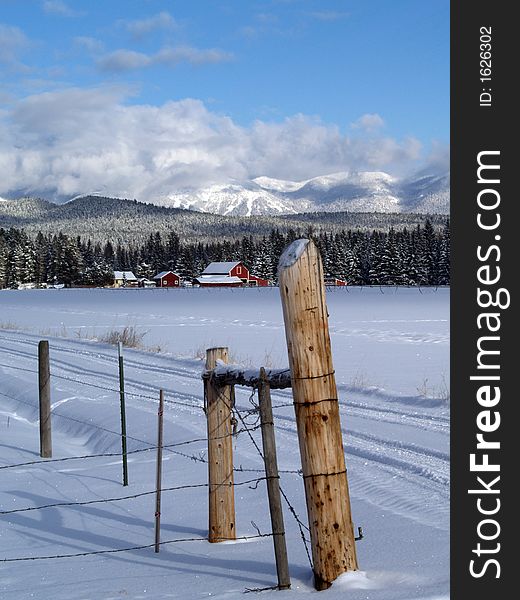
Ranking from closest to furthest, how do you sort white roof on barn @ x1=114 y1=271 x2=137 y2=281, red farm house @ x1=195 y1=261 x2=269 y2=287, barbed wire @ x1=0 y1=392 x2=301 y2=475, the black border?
1. the black border
2. barbed wire @ x1=0 y1=392 x2=301 y2=475
3. red farm house @ x1=195 y1=261 x2=269 y2=287
4. white roof on barn @ x1=114 y1=271 x2=137 y2=281

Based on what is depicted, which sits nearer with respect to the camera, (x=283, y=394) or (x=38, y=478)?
(x=38, y=478)

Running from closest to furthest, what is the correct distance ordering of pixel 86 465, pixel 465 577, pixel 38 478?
pixel 465 577
pixel 38 478
pixel 86 465

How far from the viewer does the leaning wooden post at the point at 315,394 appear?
444 cm

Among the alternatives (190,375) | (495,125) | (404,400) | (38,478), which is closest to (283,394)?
(404,400)

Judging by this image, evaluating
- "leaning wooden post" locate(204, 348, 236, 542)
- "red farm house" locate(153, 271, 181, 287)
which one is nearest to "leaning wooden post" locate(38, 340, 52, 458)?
"leaning wooden post" locate(204, 348, 236, 542)

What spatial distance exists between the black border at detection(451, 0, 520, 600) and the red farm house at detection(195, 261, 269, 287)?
113387 mm

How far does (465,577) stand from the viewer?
3764 millimetres

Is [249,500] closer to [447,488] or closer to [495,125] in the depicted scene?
[447,488]

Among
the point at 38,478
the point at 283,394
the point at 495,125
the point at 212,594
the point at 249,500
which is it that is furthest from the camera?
the point at 283,394

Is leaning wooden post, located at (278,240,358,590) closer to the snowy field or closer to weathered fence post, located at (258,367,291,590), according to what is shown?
weathered fence post, located at (258,367,291,590)

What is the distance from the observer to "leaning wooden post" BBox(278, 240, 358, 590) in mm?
4441

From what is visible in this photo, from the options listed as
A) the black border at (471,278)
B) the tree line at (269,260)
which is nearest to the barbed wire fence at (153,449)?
the black border at (471,278)

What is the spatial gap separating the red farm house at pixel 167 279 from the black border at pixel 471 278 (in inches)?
4808

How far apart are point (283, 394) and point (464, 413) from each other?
29.2 ft
